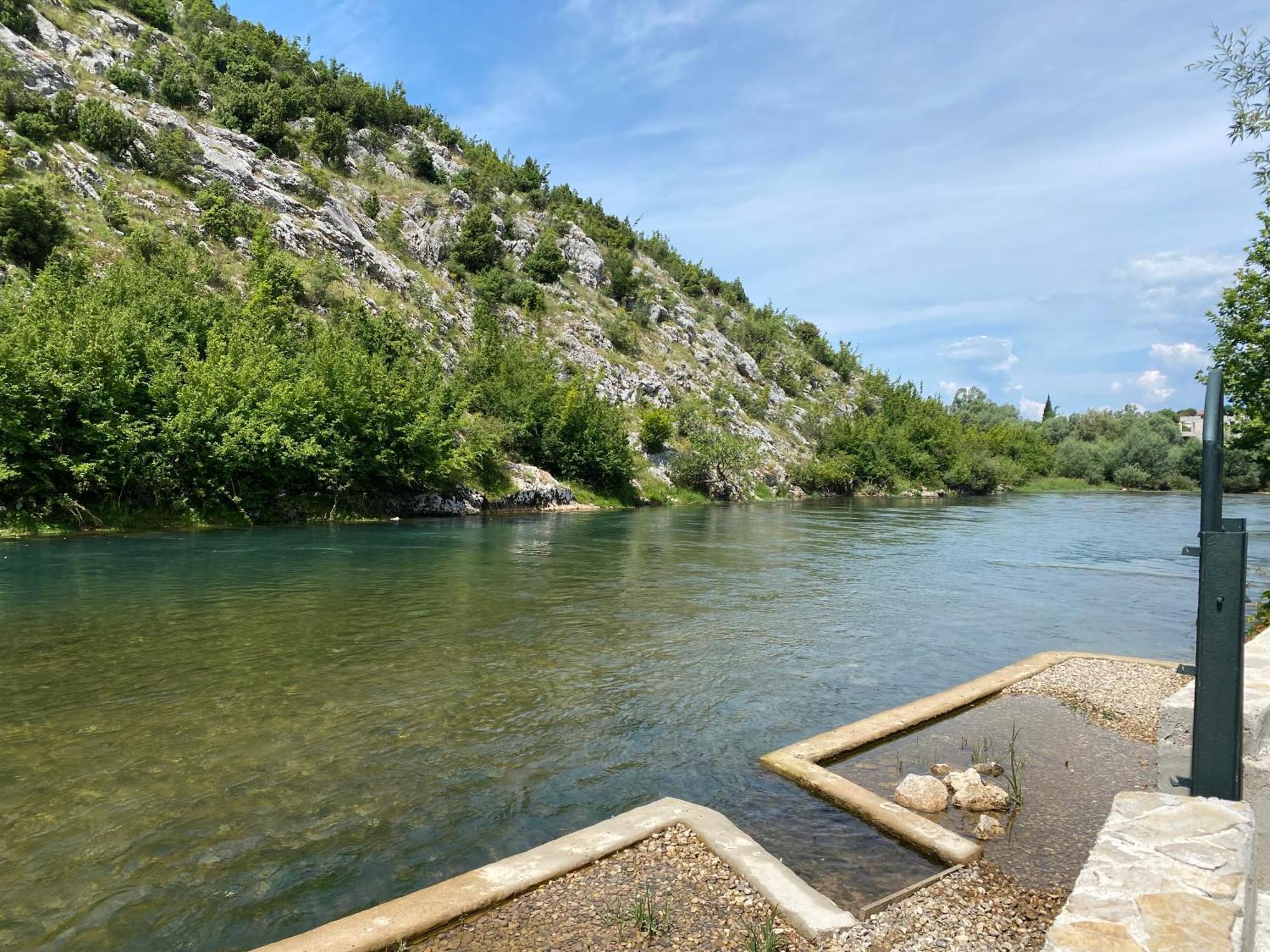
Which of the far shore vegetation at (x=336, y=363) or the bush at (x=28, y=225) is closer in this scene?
the far shore vegetation at (x=336, y=363)

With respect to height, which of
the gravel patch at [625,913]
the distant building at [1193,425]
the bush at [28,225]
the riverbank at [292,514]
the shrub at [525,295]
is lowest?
the riverbank at [292,514]

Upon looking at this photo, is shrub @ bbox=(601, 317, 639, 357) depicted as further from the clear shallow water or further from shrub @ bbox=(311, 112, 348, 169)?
the clear shallow water

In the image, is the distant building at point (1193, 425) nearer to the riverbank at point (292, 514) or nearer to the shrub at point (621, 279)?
the riverbank at point (292, 514)

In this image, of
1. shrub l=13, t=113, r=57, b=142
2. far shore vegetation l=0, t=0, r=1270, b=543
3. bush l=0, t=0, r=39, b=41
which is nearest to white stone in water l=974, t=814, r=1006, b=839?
far shore vegetation l=0, t=0, r=1270, b=543

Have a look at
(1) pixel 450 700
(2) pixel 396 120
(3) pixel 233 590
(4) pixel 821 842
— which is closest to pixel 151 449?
(3) pixel 233 590

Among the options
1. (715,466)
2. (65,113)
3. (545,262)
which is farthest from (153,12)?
(715,466)

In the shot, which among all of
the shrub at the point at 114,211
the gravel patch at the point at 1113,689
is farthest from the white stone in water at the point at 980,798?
the shrub at the point at 114,211

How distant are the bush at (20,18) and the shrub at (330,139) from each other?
2545 centimetres

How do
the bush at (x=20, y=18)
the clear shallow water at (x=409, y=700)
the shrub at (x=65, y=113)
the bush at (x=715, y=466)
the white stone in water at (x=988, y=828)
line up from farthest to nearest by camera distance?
the bush at (x=715, y=466), the bush at (x=20, y=18), the shrub at (x=65, y=113), the white stone in water at (x=988, y=828), the clear shallow water at (x=409, y=700)

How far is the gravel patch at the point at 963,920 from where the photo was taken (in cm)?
491

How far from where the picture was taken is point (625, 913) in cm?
523

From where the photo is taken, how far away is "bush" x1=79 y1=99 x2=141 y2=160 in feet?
192

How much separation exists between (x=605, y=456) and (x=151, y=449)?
38.2 metres

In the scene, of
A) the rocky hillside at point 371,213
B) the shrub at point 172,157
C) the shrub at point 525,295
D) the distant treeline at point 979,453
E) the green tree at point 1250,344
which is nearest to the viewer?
the green tree at point 1250,344
